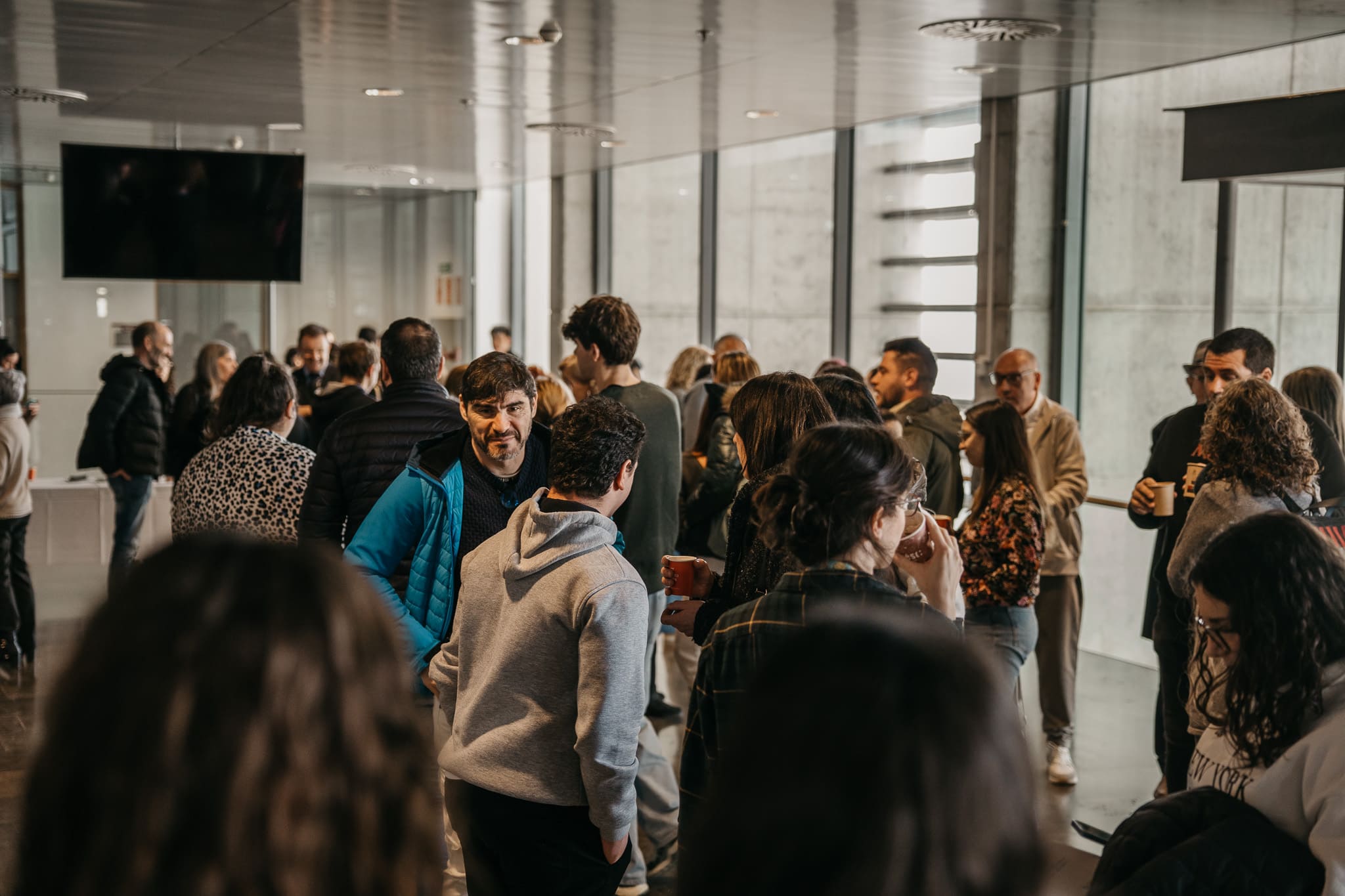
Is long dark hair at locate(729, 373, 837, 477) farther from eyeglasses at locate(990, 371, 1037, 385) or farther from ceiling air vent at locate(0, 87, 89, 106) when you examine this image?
ceiling air vent at locate(0, 87, 89, 106)

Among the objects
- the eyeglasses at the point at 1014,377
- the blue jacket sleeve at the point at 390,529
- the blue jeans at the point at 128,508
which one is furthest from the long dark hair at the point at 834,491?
the blue jeans at the point at 128,508

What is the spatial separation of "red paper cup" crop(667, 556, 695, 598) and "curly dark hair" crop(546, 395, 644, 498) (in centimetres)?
33

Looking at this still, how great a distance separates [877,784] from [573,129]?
9615 mm

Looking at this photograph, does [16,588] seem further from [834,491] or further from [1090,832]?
[834,491]

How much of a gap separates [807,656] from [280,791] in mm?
360

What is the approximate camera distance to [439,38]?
21.7 feet

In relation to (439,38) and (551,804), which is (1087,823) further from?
(439,38)

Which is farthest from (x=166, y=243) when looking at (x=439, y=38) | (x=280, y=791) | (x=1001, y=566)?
(x=280, y=791)

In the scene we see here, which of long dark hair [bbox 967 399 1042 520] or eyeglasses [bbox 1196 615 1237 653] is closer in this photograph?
eyeglasses [bbox 1196 615 1237 653]

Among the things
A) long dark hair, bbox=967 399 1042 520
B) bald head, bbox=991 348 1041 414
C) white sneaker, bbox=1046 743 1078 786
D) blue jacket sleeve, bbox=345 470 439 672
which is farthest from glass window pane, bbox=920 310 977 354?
blue jacket sleeve, bbox=345 470 439 672

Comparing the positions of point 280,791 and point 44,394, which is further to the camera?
point 44,394

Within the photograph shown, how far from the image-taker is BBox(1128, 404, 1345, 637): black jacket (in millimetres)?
4230

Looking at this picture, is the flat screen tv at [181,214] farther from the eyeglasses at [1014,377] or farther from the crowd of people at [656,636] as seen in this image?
the eyeglasses at [1014,377]

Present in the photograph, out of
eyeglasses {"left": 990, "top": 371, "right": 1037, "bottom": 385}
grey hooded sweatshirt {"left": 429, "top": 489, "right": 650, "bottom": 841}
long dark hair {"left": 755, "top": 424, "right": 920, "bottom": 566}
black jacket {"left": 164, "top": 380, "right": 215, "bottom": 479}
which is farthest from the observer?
black jacket {"left": 164, "top": 380, "right": 215, "bottom": 479}
